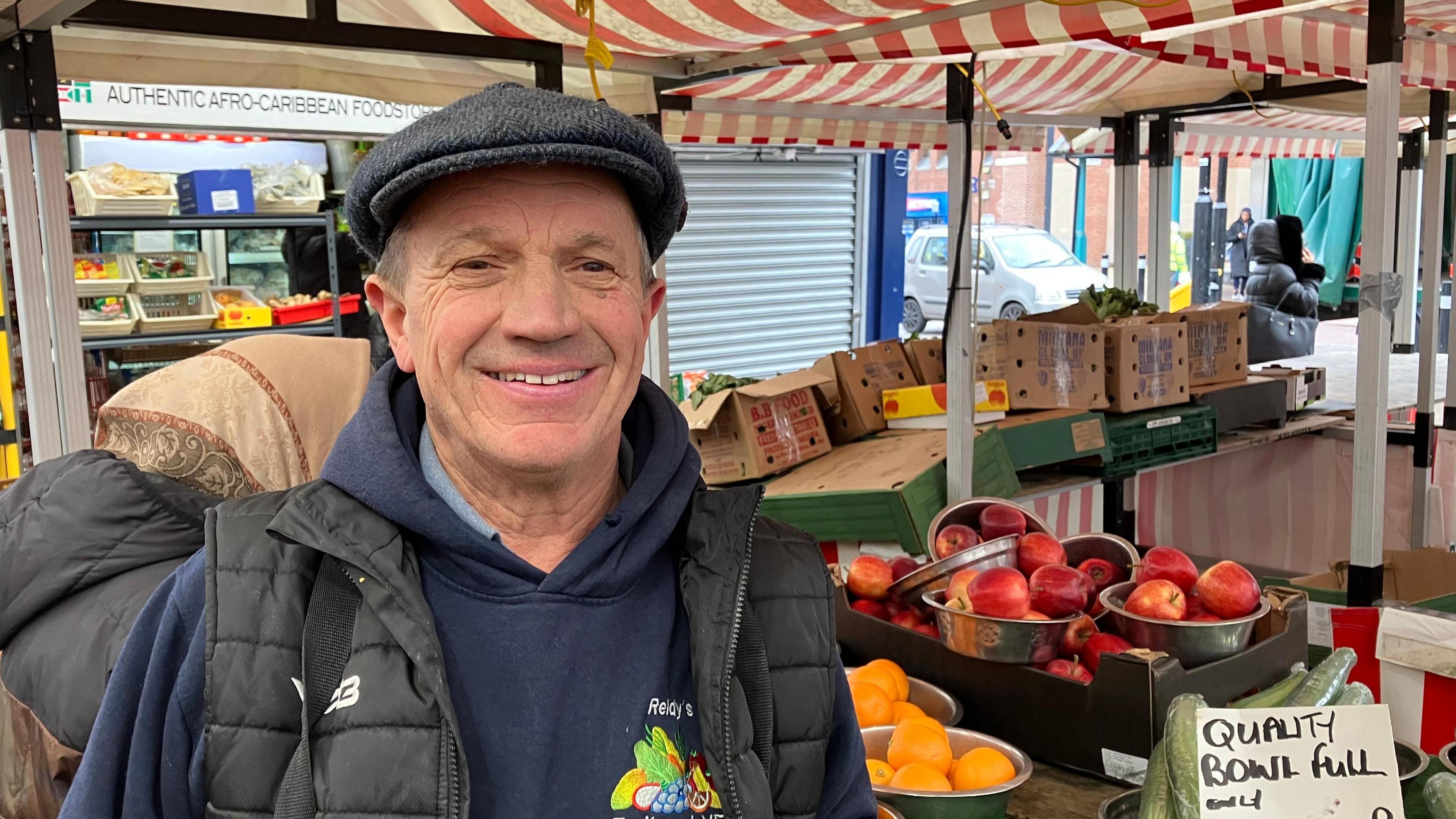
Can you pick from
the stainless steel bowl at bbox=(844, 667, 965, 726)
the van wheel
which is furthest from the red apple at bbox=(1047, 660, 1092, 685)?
the van wheel

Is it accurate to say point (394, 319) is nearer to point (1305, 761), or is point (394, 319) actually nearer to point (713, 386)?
point (1305, 761)

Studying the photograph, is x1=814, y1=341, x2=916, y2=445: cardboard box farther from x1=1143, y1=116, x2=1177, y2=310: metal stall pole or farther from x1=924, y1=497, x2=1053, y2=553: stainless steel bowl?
x1=1143, y1=116, x2=1177, y2=310: metal stall pole

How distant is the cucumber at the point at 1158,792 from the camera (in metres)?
1.83

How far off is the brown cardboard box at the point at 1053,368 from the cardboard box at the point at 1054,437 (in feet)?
0.25

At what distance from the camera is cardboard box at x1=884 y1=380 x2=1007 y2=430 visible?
16.5ft

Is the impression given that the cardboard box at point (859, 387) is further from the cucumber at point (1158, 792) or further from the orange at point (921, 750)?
the cucumber at point (1158, 792)

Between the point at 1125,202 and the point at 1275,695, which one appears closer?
the point at 1275,695

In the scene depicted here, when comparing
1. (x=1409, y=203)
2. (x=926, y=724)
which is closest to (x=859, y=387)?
(x=926, y=724)

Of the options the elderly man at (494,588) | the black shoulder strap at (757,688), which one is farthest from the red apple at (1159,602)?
the black shoulder strap at (757,688)

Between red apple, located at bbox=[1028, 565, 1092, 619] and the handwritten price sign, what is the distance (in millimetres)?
837

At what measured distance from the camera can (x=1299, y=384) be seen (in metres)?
→ 6.52

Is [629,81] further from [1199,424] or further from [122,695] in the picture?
[122,695]

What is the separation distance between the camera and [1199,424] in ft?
18.4

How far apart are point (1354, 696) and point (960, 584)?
98cm
